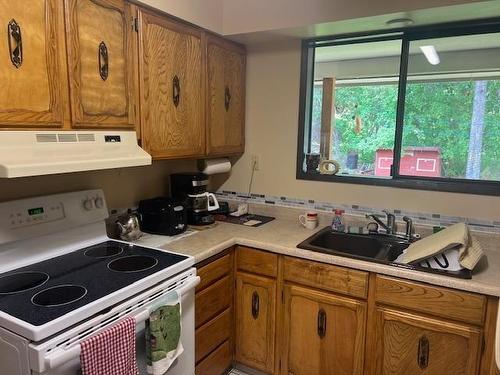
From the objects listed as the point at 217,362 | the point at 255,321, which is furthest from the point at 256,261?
the point at 217,362

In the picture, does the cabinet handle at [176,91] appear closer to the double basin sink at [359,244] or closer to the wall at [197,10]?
the wall at [197,10]

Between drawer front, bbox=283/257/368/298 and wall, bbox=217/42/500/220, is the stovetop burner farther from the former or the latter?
wall, bbox=217/42/500/220

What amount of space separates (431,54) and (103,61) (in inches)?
80.3

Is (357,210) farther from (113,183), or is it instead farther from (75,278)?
(75,278)

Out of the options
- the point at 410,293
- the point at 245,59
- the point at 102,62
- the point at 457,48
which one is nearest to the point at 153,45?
the point at 102,62

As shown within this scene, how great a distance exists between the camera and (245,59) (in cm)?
262

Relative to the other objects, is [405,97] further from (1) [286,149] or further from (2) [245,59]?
(2) [245,59]

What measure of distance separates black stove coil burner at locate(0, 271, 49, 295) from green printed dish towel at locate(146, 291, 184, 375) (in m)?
0.46

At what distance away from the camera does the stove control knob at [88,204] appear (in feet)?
6.05

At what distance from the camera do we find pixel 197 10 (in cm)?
209

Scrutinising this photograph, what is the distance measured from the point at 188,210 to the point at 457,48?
2.11 meters

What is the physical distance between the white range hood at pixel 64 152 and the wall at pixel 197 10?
69 centimetres

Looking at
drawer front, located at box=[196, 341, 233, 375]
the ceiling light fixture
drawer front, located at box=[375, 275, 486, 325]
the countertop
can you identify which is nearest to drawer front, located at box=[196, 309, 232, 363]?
drawer front, located at box=[196, 341, 233, 375]

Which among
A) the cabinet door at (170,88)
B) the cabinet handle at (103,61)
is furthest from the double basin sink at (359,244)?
the cabinet handle at (103,61)
